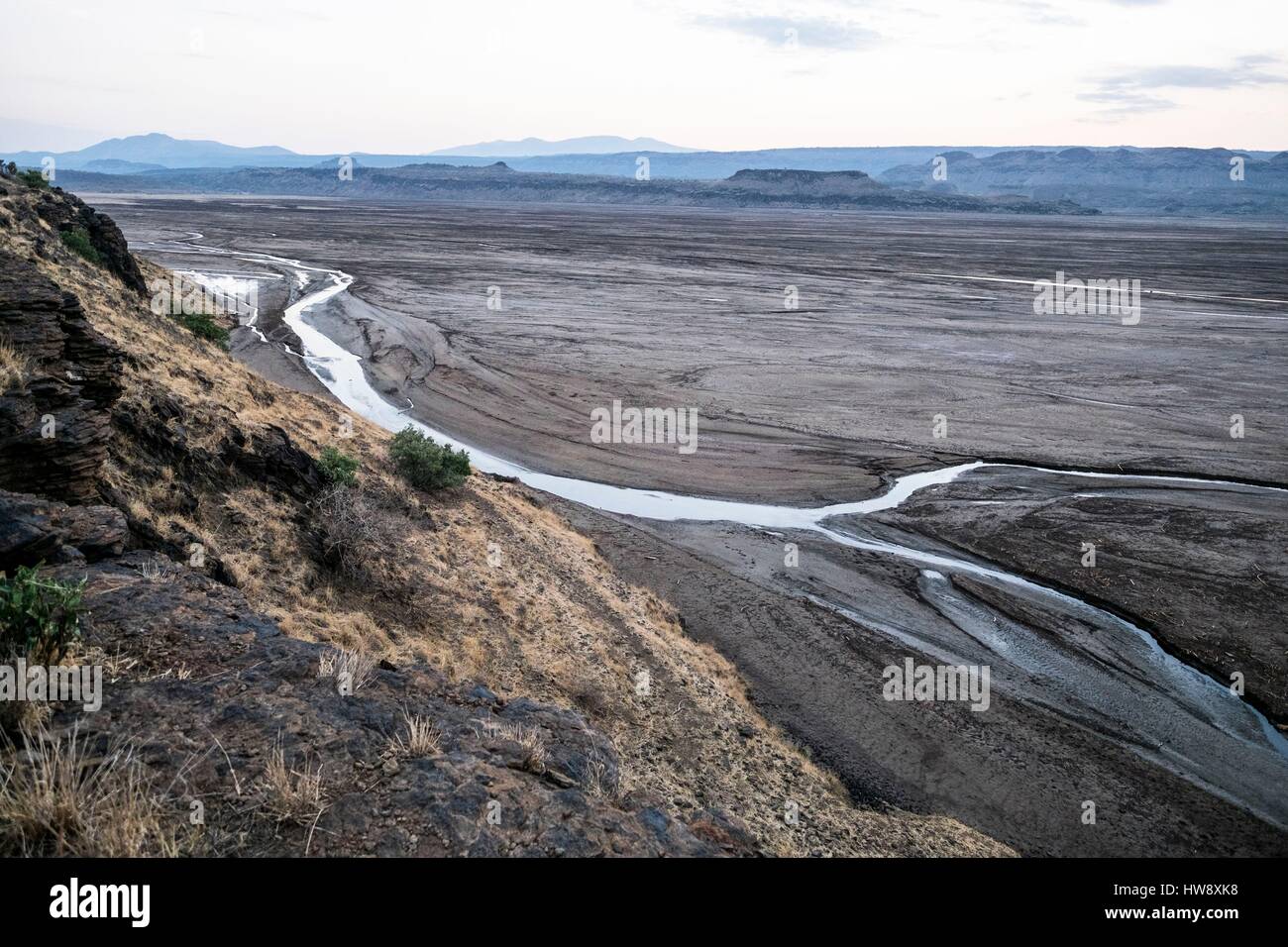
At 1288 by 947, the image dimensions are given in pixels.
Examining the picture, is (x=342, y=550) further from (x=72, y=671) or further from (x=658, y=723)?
(x=72, y=671)

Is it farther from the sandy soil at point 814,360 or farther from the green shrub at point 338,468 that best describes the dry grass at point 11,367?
the sandy soil at point 814,360

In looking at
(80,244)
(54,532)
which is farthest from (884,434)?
(80,244)

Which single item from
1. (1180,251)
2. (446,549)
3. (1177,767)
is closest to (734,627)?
(446,549)

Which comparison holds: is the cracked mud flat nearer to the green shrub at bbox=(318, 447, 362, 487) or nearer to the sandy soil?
the sandy soil

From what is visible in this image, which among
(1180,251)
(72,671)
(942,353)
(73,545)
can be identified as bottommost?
(72,671)
